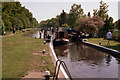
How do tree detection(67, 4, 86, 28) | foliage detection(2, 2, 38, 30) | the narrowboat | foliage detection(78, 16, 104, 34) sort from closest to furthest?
1. the narrowboat
2. foliage detection(78, 16, 104, 34)
3. foliage detection(2, 2, 38, 30)
4. tree detection(67, 4, 86, 28)

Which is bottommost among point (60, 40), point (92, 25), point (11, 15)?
point (60, 40)

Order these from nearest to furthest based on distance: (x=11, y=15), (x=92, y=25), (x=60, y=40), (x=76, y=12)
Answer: (x=60, y=40) → (x=92, y=25) → (x=11, y=15) → (x=76, y=12)

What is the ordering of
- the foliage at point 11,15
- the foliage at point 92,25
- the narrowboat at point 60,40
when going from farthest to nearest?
the foliage at point 11,15
the foliage at point 92,25
the narrowboat at point 60,40

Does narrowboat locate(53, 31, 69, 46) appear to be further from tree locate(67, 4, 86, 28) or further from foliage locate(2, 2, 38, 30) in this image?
tree locate(67, 4, 86, 28)

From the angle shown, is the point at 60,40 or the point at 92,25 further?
the point at 92,25

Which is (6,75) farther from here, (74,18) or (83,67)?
(74,18)

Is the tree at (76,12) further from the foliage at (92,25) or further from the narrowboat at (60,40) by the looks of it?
the narrowboat at (60,40)

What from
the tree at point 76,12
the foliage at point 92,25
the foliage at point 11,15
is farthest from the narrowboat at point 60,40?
the tree at point 76,12

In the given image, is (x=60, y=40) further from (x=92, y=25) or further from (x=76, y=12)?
(x=76, y=12)

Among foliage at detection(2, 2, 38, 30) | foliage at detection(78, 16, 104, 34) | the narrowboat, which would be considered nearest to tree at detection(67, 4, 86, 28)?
foliage at detection(2, 2, 38, 30)

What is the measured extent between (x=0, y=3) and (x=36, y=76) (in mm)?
30144

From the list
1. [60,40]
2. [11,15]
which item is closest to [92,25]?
[60,40]

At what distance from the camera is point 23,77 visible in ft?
27.0

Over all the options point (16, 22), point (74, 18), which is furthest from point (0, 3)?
point (74, 18)
